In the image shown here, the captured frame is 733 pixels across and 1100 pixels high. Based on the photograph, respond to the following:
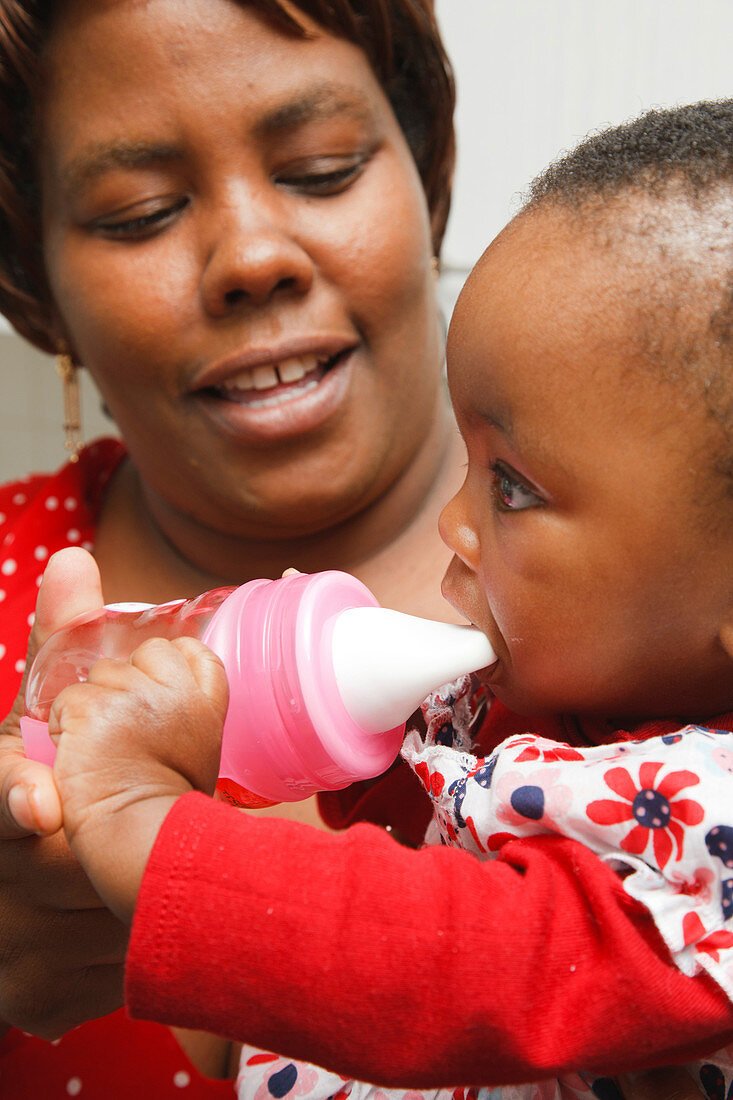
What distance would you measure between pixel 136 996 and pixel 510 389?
439mm

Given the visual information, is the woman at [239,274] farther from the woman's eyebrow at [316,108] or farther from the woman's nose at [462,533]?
the woman's nose at [462,533]

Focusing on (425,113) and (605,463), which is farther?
(425,113)

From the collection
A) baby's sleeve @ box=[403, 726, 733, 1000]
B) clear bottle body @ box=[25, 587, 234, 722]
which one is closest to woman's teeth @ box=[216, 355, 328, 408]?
clear bottle body @ box=[25, 587, 234, 722]

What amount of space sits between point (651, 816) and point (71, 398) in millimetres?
1166

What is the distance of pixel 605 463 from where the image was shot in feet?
2.19

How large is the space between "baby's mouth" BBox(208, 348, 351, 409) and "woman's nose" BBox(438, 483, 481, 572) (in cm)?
40

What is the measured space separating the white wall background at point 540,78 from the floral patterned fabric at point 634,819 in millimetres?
1595

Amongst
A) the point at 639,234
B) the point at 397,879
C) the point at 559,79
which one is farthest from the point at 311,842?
the point at 559,79

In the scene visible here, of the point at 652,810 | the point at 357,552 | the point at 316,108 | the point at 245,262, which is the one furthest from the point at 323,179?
the point at 652,810

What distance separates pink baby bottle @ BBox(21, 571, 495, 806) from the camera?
701 millimetres

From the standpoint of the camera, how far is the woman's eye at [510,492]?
72 centimetres

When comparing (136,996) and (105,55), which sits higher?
(105,55)

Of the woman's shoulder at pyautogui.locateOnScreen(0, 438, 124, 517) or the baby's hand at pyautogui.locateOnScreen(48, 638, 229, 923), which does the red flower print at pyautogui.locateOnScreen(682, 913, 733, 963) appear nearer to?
the baby's hand at pyautogui.locateOnScreen(48, 638, 229, 923)

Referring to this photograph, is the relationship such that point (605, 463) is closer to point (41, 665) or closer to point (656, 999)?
point (656, 999)
